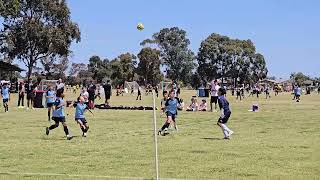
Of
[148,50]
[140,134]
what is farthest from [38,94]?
[148,50]

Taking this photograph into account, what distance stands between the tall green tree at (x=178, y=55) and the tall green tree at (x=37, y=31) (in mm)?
48615

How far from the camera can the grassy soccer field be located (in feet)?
39.2

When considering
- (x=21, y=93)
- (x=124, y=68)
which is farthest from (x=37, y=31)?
(x=124, y=68)

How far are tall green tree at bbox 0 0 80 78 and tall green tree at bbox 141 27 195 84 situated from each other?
4861cm

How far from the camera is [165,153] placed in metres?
15.2

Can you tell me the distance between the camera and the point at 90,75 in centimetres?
Answer: 16712

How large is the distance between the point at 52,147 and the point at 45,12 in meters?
64.8

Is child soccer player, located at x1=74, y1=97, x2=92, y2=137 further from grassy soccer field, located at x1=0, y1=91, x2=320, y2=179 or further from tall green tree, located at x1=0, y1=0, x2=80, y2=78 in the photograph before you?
tall green tree, located at x1=0, y1=0, x2=80, y2=78

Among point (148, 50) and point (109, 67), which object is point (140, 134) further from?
point (109, 67)

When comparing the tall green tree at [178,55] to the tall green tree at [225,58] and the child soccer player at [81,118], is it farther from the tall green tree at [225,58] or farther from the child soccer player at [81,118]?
the child soccer player at [81,118]

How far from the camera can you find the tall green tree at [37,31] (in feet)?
254

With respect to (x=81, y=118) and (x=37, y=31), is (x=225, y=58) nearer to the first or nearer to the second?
(x=37, y=31)

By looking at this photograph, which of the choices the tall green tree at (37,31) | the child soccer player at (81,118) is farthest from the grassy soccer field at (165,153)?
the tall green tree at (37,31)

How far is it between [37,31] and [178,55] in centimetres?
5944
